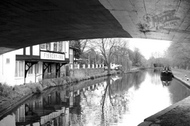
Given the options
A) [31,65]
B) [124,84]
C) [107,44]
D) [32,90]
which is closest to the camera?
[32,90]

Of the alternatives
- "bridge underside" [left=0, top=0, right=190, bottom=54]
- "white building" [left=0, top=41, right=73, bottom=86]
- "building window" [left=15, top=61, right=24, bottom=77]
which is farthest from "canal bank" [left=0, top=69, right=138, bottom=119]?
"bridge underside" [left=0, top=0, right=190, bottom=54]

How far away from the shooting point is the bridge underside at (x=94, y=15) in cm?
530

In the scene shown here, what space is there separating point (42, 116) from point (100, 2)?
7777 mm

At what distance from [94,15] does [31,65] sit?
15532 millimetres

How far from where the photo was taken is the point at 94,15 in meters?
6.59

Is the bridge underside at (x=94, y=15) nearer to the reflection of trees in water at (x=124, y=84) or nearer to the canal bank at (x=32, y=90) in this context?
the canal bank at (x=32, y=90)

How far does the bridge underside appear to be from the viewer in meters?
5.30

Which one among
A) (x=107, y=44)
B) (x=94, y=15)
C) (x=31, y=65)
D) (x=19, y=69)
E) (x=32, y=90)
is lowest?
(x=32, y=90)

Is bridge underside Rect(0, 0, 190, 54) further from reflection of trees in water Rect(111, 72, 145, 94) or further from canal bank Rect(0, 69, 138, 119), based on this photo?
reflection of trees in water Rect(111, 72, 145, 94)

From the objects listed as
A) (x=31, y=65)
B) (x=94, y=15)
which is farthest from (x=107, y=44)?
(x=94, y=15)

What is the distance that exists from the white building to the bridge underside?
893 centimetres

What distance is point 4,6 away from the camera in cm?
559

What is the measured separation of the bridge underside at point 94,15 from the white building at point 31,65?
352 inches

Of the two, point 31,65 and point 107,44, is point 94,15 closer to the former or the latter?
point 31,65
